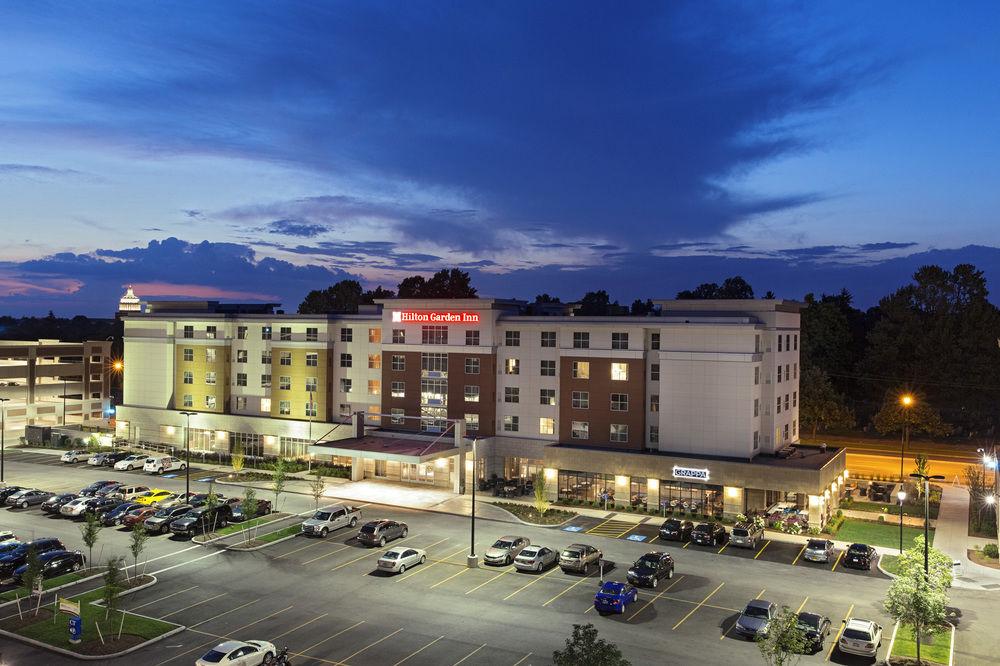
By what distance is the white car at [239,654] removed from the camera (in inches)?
1259

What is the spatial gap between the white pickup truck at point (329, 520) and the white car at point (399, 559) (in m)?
8.33

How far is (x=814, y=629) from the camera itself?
35.3m

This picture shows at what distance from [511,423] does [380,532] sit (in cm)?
2522

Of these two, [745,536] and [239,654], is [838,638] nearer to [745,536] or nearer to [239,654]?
[745,536]

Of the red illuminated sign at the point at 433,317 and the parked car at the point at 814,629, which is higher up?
the red illuminated sign at the point at 433,317

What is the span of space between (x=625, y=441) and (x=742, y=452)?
1064 cm

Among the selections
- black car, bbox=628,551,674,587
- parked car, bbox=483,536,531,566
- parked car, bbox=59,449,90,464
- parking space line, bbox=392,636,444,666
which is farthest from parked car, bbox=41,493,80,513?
black car, bbox=628,551,674,587

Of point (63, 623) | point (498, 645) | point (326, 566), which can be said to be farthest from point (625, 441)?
point (63, 623)

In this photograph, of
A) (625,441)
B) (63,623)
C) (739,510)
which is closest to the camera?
(63,623)

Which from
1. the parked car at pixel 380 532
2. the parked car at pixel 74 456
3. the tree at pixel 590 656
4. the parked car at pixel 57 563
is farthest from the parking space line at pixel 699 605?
the parked car at pixel 74 456

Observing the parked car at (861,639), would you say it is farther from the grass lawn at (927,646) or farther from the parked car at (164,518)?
the parked car at (164,518)

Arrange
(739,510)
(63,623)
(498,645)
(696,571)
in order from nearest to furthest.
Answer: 1. (498,645)
2. (63,623)
3. (696,571)
4. (739,510)

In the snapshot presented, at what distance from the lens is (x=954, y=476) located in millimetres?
84562

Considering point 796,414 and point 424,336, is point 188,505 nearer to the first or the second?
point 424,336
